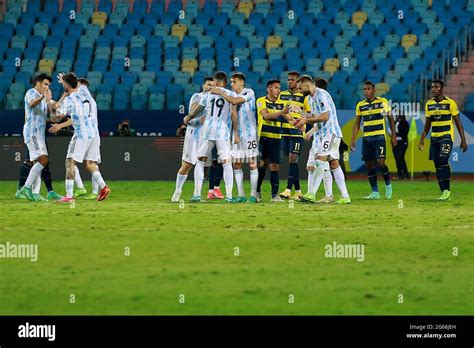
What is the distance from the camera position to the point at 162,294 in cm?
1054

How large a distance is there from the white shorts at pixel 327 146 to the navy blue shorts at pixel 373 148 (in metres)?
2.84

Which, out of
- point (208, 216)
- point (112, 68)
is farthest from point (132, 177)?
point (208, 216)

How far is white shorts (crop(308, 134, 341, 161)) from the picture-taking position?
72.0ft

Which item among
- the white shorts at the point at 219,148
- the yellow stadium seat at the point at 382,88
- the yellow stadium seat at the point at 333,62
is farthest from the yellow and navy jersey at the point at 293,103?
the yellow stadium seat at the point at 333,62

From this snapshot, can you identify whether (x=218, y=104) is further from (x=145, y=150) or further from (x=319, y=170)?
(x=145, y=150)

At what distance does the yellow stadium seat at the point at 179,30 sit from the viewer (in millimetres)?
42906

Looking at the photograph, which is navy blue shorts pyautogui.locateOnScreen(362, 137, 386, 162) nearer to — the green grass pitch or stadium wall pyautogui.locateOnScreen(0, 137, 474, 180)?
the green grass pitch

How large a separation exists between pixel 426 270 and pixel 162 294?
3.26 meters

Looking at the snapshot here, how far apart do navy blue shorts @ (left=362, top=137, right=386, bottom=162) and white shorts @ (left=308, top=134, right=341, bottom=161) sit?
2.84 metres

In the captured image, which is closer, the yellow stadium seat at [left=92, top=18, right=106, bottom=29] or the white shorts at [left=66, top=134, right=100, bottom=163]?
the white shorts at [left=66, top=134, right=100, bottom=163]

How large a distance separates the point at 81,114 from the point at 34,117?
1.27 metres

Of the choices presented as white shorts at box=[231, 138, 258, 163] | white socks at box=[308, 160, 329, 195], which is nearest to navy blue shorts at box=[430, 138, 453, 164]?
white socks at box=[308, 160, 329, 195]

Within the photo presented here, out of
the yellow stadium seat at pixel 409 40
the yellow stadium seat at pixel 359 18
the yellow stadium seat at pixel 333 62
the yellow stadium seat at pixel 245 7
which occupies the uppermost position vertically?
the yellow stadium seat at pixel 245 7
